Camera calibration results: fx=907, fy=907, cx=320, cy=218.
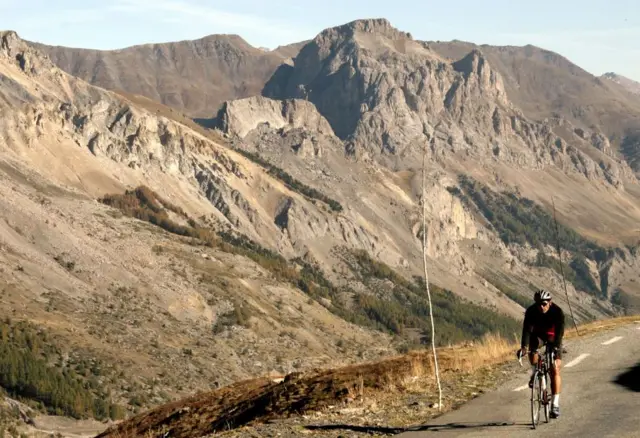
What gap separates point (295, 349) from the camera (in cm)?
19350

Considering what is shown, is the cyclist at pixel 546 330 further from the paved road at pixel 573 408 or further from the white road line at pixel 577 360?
the white road line at pixel 577 360

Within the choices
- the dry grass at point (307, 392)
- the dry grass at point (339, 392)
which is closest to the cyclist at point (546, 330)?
the dry grass at point (339, 392)

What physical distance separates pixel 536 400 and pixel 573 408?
236 centimetres

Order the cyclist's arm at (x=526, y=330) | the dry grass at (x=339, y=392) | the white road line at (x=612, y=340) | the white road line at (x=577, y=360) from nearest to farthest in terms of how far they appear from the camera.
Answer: the cyclist's arm at (x=526, y=330)
the dry grass at (x=339, y=392)
the white road line at (x=577, y=360)
the white road line at (x=612, y=340)

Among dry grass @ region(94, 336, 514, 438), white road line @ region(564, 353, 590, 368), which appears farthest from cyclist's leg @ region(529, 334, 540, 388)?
white road line @ region(564, 353, 590, 368)

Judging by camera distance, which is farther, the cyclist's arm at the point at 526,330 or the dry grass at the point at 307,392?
the dry grass at the point at 307,392

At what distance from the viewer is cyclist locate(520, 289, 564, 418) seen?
20.1 m

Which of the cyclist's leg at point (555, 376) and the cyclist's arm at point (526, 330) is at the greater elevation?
the cyclist's arm at point (526, 330)

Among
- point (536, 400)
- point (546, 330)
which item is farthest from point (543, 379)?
point (546, 330)

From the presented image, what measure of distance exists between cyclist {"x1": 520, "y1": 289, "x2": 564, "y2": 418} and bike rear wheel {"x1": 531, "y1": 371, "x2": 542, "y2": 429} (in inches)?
7.0

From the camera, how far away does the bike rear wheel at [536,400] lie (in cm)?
1978

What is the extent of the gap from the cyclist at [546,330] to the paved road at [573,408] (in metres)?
0.92

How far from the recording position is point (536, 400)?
2003 centimetres

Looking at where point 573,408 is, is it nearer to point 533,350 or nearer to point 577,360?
point 533,350
